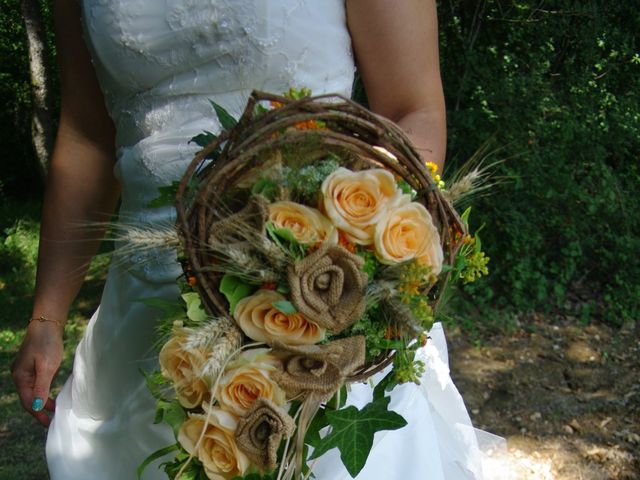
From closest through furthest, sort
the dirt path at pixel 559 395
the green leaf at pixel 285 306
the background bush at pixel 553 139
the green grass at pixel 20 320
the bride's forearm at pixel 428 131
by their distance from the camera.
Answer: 1. the green leaf at pixel 285 306
2. the bride's forearm at pixel 428 131
3. the dirt path at pixel 559 395
4. the green grass at pixel 20 320
5. the background bush at pixel 553 139

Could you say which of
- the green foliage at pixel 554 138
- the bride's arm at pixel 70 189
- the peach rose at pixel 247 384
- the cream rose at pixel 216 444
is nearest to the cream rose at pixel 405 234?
the peach rose at pixel 247 384

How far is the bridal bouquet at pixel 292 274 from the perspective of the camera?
0.91 meters

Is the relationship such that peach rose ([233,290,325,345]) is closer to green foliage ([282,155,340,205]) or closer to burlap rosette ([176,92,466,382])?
burlap rosette ([176,92,466,382])

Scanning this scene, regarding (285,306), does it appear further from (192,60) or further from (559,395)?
(559,395)

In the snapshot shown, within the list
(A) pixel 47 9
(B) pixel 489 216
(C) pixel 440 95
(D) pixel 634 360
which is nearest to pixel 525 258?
(B) pixel 489 216

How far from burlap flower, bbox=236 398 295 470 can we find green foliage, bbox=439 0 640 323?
171 inches

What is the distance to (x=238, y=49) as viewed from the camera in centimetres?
137

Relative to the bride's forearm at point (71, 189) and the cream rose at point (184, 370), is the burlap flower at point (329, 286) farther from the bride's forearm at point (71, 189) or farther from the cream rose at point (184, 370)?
the bride's forearm at point (71, 189)

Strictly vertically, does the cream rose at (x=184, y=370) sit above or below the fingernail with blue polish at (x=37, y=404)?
above

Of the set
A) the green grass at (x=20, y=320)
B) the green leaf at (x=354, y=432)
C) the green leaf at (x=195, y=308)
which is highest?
the green leaf at (x=195, y=308)

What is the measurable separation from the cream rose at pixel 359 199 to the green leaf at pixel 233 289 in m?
0.17

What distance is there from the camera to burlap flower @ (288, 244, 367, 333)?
2.96ft

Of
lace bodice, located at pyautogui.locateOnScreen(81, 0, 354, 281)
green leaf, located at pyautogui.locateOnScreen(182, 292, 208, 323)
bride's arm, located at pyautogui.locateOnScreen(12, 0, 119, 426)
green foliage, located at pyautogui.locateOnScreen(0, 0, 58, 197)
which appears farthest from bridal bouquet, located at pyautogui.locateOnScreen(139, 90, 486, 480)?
green foliage, located at pyautogui.locateOnScreen(0, 0, 58, 197)

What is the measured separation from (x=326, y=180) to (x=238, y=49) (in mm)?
586
